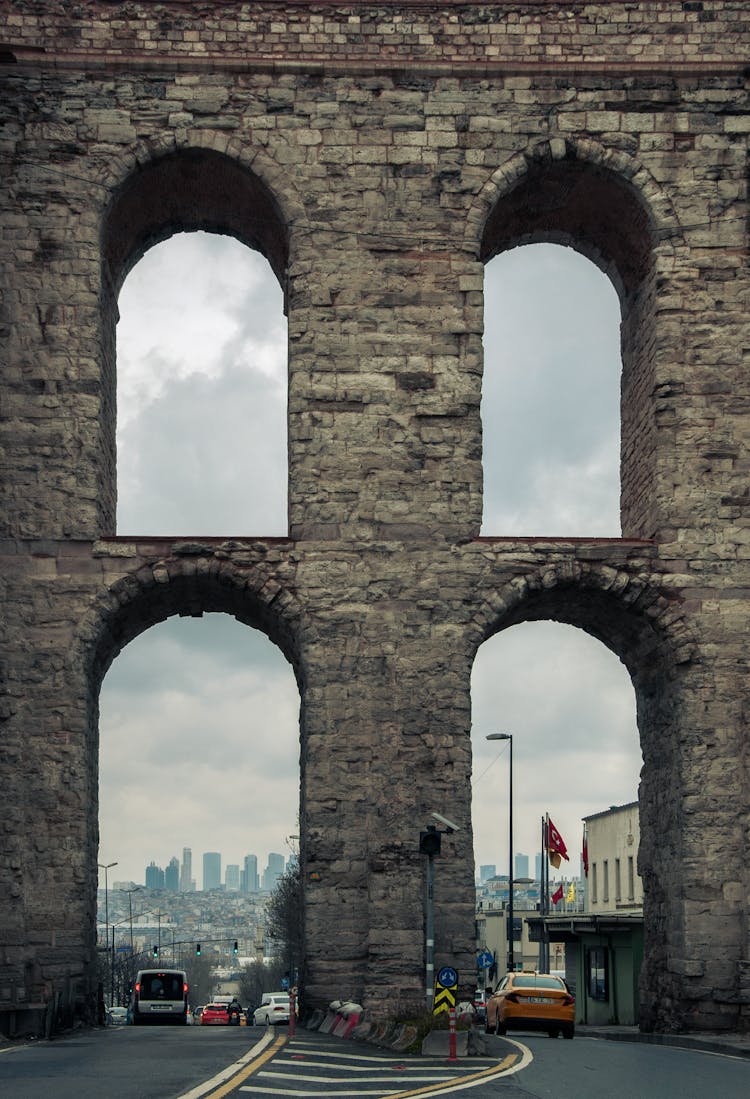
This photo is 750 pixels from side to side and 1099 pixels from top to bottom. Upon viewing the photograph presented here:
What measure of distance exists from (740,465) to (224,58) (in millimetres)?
10275

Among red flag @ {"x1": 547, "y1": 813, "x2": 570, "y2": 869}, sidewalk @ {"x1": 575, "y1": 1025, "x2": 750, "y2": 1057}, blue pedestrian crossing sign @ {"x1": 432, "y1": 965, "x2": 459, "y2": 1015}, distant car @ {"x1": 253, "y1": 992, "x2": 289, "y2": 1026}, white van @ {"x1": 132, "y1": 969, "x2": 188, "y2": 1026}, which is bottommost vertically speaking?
distant car @ {"x1": 253, "y1": 992, "x2": 289, "y2": 1026}

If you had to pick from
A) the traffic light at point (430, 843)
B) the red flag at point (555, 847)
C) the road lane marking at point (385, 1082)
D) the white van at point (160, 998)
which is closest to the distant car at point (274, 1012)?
the white van at point (160, 998)

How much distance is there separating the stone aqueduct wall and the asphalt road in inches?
126

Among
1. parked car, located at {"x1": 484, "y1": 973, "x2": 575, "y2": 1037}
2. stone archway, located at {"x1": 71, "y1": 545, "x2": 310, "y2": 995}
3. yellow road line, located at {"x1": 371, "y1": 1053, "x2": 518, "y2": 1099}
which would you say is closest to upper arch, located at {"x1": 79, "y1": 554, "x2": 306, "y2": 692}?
A: stone archway, located at {"x1": 71, "y1": 545, "x2": 310, "y2": 995}

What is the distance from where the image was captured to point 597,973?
1654 inches

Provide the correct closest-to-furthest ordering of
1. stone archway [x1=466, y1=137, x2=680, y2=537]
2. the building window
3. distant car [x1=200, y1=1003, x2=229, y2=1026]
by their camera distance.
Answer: stone archway [x1=466, y1=137, x2=680, y2=537], the building window, distant car [x1=200, y1=1003, x2=229, y2=1026]

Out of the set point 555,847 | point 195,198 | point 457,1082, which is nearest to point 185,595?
point 195,198

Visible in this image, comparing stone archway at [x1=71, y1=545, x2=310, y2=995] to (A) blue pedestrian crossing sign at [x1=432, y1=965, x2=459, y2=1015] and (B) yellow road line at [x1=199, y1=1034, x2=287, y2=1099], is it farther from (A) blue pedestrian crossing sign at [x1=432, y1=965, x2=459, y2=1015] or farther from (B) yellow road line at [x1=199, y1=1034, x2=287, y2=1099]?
(A) blue pedestrian crossing sign at [x1=432, y1=965, x2=459, y2=1015]

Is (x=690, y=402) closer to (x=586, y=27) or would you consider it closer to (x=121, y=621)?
(x=586, y=27)

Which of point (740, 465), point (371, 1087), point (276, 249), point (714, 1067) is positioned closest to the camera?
point (371, 1087)

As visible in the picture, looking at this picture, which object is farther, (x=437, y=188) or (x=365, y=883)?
(x=437, y=188)

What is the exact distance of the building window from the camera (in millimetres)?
41312

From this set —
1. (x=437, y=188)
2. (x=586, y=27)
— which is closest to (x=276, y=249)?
(x=437, y=188)

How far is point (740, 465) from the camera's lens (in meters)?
23.9
